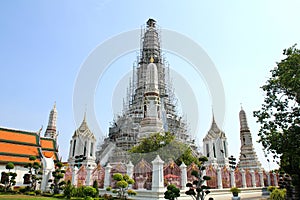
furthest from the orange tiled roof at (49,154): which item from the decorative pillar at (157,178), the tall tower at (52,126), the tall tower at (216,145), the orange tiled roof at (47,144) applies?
the tall tower at (216,145)

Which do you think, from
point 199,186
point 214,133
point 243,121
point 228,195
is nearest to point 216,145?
point 214,133

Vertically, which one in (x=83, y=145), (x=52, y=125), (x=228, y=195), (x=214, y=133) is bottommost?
(x=228, y=195)

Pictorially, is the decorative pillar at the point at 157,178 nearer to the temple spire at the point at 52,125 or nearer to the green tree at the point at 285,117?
the green tree at the point at 285,117

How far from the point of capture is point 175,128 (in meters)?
33.3

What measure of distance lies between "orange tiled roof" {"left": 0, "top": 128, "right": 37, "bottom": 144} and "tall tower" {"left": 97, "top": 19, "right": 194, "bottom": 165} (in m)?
9.17

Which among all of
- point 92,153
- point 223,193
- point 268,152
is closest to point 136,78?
point 92,153

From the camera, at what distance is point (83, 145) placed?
36.8 metres

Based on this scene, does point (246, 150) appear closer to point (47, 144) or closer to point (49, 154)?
point (49, 154)

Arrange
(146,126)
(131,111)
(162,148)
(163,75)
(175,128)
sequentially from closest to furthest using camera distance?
(162,148)
(146,126)
(175,128)
(131,111)
(163,75)

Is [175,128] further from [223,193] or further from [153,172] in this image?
[153,172]

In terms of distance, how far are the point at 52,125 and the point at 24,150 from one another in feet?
77.6

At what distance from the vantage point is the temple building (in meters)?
17.6

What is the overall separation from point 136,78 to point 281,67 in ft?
97.6

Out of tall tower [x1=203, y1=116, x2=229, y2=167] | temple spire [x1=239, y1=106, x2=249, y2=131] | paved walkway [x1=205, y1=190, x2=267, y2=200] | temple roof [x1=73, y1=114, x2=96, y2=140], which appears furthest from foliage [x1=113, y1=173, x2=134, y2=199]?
temple spire [x1=239, y1=106, x2=249, y2=131]
